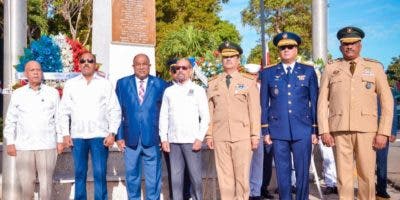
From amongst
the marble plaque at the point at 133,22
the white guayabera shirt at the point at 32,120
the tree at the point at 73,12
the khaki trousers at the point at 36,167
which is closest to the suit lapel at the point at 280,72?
the white guayabera shirt at the point at 32,120

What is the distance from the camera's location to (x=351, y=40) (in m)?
5.45

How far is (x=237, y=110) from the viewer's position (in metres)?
5.82

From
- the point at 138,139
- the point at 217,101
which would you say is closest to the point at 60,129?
the point at 138,139

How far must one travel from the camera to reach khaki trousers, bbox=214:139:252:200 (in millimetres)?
5742

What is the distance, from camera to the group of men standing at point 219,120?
214 inches

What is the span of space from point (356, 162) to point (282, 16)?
112 ft

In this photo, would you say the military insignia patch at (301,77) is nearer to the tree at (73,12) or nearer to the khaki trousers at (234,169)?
the khaki trousers at (234,169)

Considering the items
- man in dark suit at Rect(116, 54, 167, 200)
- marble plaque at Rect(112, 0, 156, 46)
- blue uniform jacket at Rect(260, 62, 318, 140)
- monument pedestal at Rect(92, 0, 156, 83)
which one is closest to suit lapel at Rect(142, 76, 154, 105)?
man in dark suit at Rect(116, 54, 167, 200)

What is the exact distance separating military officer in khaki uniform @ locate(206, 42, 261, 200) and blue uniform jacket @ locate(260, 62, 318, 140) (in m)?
0.15

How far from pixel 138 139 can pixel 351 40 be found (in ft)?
8.19

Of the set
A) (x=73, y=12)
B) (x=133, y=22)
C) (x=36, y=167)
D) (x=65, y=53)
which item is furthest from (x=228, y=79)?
(x=73, y=12)

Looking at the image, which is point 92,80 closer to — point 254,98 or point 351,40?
point 254,98

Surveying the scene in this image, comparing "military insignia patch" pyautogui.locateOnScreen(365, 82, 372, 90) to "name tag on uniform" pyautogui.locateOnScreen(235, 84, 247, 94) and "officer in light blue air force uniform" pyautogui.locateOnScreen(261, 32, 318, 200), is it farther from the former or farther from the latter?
"name tag on uniform" pyautogui.locateOnScreen(235, 84, 247, 94)

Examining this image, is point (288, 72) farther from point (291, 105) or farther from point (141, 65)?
point (141, 65)
